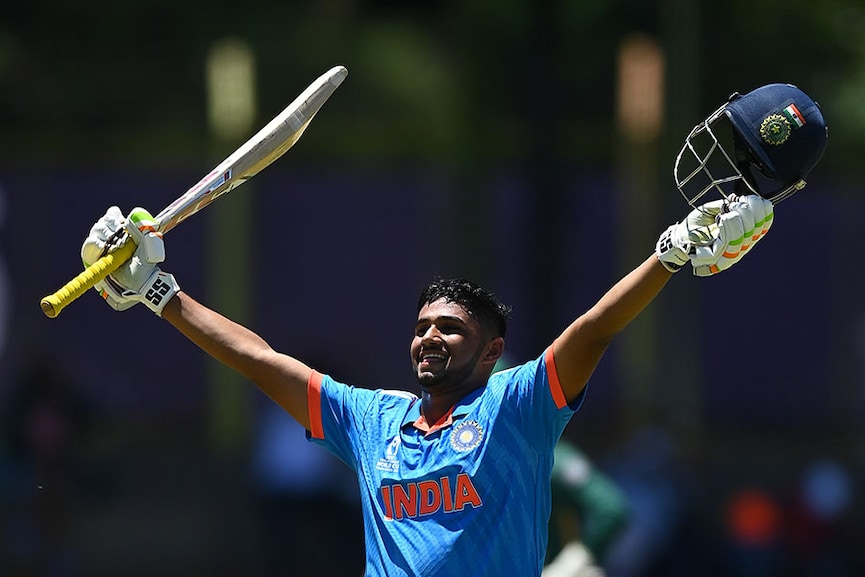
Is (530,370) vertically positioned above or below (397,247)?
below

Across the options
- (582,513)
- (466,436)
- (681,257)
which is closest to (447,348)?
(466,436)

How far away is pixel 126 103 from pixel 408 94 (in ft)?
9.33

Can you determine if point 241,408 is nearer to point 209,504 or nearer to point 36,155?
point 209,504

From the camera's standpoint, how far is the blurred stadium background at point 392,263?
10164 millimetres

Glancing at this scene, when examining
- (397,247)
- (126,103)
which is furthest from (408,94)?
(126,103)

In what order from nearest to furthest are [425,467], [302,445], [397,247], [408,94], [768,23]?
1. [425,467]
2. [302,445]
3. [768,23]
4. [397,247]
5. [408,94]

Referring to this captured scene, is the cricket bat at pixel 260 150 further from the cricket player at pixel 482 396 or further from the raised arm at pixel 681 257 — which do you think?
the raised arm at pixel 681 257

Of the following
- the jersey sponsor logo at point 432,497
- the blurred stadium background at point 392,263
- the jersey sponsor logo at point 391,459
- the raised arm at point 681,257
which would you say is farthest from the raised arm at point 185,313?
the blurred stadium background at point 392,263

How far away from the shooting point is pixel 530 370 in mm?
4082

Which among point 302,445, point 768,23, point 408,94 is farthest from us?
point 408,94

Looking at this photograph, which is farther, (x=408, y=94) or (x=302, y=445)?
(x=408, y=94)

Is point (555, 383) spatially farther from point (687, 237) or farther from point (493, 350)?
point (687, 237)

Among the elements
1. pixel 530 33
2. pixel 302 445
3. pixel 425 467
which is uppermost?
pixel 530 33

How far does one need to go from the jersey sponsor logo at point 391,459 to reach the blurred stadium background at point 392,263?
5388 mm
